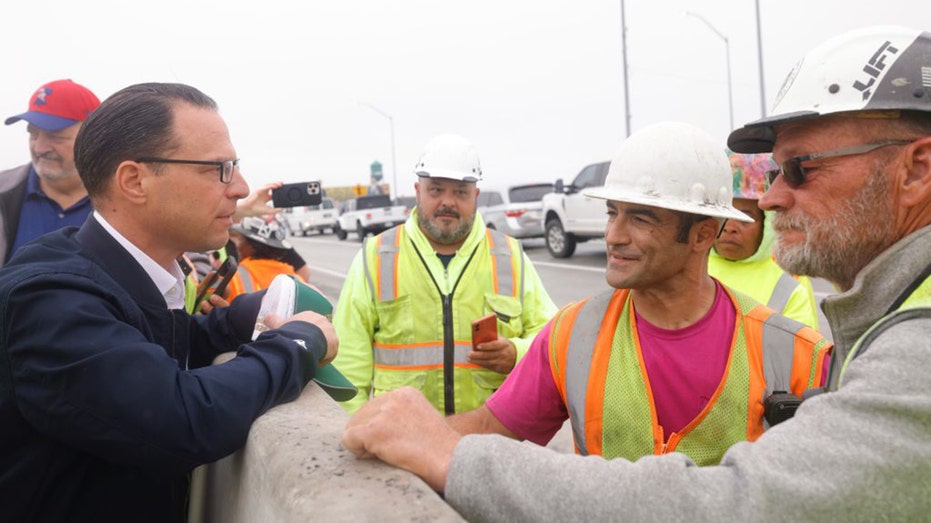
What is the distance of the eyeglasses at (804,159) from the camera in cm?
142

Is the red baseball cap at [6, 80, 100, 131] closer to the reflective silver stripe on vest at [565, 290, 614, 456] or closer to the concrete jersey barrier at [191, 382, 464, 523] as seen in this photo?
the concrete jersey barrier at [191, 382, 464, 523]

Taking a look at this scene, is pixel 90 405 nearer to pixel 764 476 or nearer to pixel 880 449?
pixel 764 476

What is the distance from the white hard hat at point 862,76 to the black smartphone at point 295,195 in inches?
79.5

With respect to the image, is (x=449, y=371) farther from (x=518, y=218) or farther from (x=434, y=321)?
(x=518, y=218)

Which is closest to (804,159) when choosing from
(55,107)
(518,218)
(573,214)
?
(55,107)

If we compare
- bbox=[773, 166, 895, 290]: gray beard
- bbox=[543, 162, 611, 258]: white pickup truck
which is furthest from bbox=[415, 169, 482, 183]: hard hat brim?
bbox=[543, 162, 611, 258]: white pickup truck


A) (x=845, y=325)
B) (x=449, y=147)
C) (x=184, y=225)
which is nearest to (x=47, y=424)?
(x=184, y=225)

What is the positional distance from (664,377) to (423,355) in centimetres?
162

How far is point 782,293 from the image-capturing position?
10.2 ft

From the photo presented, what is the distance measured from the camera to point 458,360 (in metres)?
3.40

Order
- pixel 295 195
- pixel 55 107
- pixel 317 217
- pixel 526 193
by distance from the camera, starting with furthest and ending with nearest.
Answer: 1. pixel 317 217
2. pixel 526 193
3. pixel 55 107
4. pixel 295 195

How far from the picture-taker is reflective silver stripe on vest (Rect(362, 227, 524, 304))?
347 centimetres

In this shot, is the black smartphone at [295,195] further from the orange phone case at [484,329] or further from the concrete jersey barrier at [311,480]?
the concrete jersey barrier at [311,480]

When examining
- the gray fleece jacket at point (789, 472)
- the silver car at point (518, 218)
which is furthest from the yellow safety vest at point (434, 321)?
the silver car at point (518, 218)
